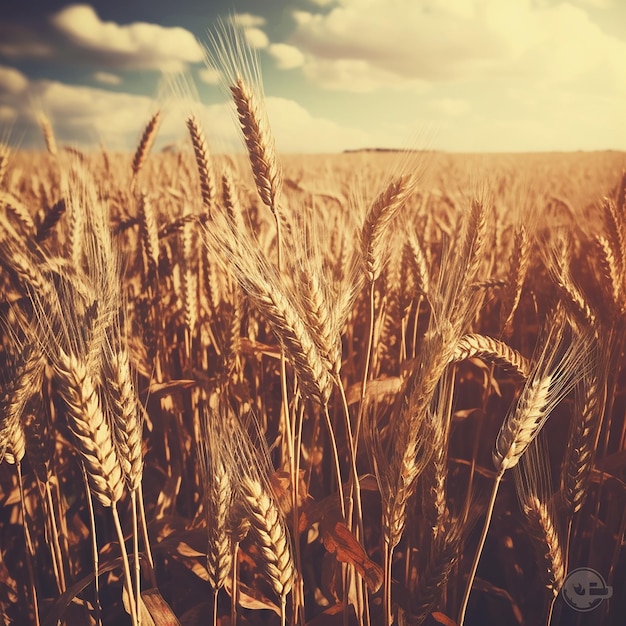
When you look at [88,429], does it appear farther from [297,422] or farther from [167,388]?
[297,422]

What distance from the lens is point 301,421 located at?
1.12 meters

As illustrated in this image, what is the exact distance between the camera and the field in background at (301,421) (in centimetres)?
84

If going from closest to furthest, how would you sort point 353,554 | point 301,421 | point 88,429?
point 88,429
point 353,554
point 301,421

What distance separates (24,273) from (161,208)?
5.59 feet

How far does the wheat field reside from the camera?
0.84 metres

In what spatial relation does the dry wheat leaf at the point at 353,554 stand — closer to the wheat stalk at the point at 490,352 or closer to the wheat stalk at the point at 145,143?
the wheat stalk at the point at 490,352

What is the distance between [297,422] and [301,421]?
0.41 metres

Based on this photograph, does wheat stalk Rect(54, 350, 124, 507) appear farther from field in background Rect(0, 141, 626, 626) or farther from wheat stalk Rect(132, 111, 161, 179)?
wheat stalk Rect(132, 111, 161, 179)

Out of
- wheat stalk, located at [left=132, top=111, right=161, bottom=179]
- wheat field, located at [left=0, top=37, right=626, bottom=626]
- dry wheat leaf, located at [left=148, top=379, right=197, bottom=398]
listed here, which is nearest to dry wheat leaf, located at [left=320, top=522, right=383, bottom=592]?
wheat field, located at [left=0, top=37, right=626, bottom=626]

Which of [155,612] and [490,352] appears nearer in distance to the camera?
[155,612]

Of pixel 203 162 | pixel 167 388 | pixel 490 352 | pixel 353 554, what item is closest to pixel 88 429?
pixel 353 554

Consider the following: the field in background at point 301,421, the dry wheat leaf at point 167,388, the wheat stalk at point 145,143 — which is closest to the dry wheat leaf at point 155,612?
the field in background at point 301,421

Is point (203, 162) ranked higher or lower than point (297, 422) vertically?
higher

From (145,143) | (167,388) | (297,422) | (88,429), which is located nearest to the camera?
(88,429)
